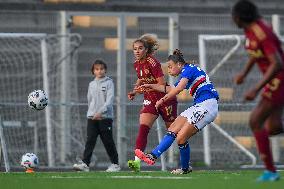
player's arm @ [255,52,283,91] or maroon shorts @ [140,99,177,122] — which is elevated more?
player's arm @ [255,52,283,91]

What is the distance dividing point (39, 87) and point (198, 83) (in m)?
6.17

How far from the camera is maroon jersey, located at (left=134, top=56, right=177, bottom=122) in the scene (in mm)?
16750

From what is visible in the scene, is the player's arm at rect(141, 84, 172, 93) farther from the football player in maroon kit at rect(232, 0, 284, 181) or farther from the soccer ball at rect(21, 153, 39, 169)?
the football player in maroon kit at rect(232, 0, 284, 181)

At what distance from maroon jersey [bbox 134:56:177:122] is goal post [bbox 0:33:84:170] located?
4.01 m

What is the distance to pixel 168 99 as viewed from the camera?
50.6 ft

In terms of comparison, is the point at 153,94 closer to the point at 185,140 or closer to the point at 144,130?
the point at 144,130

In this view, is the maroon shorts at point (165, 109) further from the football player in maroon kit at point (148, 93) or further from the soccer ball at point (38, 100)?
the soccer ball at point (38, 100)

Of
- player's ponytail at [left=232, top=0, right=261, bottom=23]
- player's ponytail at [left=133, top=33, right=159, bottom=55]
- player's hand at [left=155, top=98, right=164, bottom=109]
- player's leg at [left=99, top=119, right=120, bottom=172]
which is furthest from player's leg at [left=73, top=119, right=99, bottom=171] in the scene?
player's ponytail at [left=232, top=0, right=261, bottom=23]

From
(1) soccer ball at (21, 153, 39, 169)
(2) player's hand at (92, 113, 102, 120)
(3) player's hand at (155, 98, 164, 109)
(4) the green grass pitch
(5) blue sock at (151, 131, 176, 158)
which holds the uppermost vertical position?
(3) player's hand at (155, 98, 164, 109)

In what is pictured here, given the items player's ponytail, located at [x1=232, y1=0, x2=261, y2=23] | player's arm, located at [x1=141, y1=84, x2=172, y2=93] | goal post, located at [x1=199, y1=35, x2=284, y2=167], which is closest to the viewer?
player's ponytail, located at [x1=232, y1=0, x2=261, y2=23]

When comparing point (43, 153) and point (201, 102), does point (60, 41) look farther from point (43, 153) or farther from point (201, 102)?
point (201, 102)

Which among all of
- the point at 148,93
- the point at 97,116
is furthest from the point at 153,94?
the point at 97,116

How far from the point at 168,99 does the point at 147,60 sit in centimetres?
153

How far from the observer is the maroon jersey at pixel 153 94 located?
16.8 meters
